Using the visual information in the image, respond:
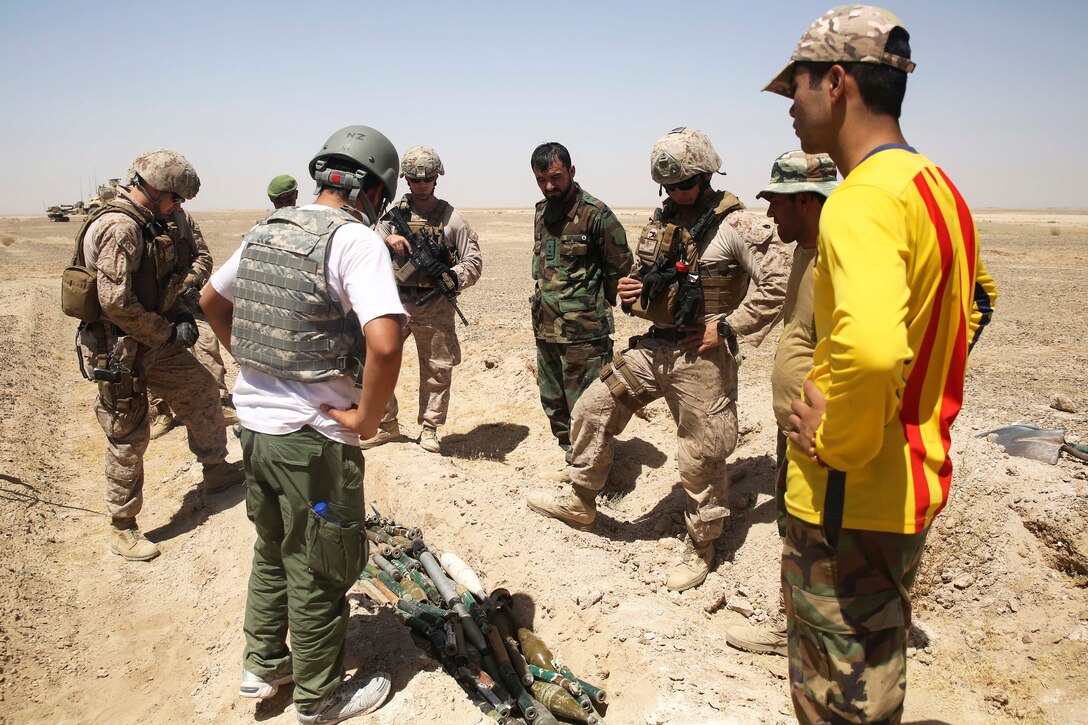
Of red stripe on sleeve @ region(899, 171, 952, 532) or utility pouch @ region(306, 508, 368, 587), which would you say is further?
utility pouch @ region(306, 508, 368, 587)

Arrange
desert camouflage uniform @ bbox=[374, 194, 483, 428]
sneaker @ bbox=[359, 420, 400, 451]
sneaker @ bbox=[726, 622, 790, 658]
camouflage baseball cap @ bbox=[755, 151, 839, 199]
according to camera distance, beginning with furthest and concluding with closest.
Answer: sneaker @ bbox=[359, 420, 400, 451] → desert camouflage uniform @ bbox=[374, 194, 483, 428] → sneaker @ bbox=[726, 622, 790, 658] → camouflage baseball cap @ bbox=[755, 151, 839, 199]

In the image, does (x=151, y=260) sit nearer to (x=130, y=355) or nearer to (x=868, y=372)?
(x=130, y=355)

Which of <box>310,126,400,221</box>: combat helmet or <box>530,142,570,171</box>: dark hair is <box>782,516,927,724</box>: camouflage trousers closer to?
<box>310,126,400,221</box>: combat helmet

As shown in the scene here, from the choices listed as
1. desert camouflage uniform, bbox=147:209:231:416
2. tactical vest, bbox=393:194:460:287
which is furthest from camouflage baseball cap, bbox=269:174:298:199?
tactical vest, bbox=393:194:460:287

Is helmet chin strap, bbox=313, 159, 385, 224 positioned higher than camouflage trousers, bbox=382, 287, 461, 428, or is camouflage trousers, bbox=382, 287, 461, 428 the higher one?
helmet chin strap, bbox=313, 159, 385, 224

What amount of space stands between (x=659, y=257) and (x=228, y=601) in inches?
130

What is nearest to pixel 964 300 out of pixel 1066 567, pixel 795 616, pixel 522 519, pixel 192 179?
pixel 795 616

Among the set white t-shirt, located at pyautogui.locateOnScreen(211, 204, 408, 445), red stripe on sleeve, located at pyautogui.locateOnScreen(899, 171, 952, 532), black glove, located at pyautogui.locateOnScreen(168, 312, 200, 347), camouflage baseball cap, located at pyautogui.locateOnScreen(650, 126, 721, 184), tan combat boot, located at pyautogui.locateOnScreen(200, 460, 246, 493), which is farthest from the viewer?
tan combat boot, located at pyautogui.locateOnScreen(200, 460, 246, 493)

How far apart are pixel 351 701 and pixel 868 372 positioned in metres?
2.61

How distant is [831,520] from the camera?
1.93 metres

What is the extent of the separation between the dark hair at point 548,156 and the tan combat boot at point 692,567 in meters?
2.71

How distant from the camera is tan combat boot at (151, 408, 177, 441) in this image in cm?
770

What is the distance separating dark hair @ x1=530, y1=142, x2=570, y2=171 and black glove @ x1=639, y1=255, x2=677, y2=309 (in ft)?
4.46

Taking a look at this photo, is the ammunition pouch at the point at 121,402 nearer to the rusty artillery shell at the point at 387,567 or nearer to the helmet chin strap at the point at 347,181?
the rusty artillery shell at the point at 387,567
